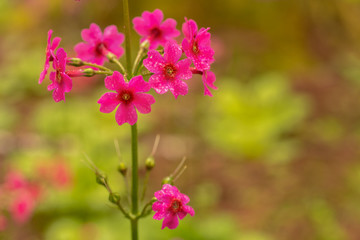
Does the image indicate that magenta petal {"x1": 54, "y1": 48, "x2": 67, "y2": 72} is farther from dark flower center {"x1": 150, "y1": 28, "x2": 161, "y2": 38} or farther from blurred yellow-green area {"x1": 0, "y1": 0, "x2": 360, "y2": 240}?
blurred yellow-green area {"x1": 0, "y1": 0, "x2": 360, "y2": 240}

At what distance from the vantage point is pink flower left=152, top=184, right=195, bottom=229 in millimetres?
1445

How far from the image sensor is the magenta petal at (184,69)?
140cm

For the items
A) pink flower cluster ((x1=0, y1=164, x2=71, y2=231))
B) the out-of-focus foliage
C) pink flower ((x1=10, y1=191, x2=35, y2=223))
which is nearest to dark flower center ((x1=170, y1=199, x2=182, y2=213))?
pink flower cluster ((x1=0, y1=164, x2=71, y2=231))

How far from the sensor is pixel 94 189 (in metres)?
4.02

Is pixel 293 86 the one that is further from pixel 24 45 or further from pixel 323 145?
pixel 24 45

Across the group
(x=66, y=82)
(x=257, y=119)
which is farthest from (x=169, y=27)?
(x=257, y=119)

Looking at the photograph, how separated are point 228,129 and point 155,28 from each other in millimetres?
3354

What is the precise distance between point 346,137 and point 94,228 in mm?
2852

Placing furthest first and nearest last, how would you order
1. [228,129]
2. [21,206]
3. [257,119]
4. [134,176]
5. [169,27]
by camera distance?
[257,119], [228,129], [21,206], [169,27], [134,176]

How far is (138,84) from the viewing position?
4.49 feet

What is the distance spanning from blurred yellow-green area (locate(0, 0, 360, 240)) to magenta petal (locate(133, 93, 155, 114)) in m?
1.53

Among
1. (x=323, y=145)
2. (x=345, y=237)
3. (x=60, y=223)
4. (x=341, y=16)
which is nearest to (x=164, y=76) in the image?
(x=60, y=223)

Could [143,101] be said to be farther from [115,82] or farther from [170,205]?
[170,205]

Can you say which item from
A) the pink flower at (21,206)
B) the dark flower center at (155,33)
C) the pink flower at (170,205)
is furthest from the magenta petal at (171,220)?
the pink flower at (21,206)
